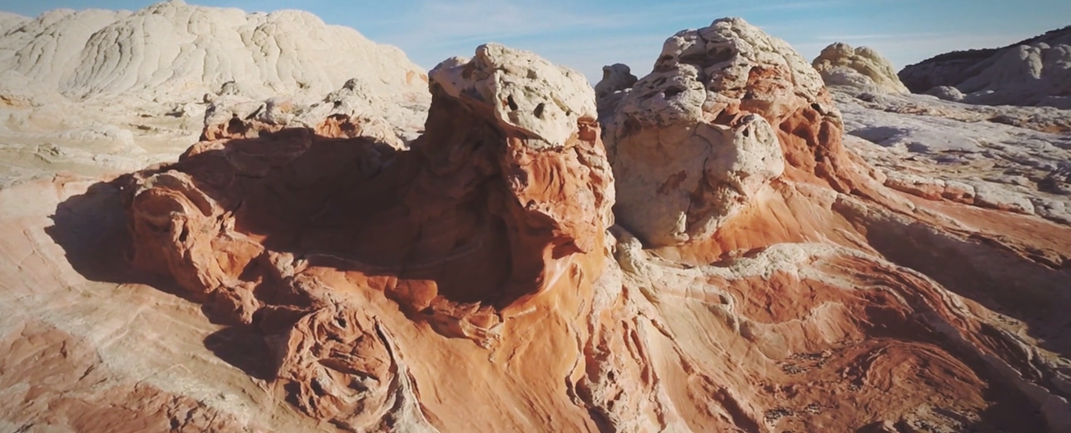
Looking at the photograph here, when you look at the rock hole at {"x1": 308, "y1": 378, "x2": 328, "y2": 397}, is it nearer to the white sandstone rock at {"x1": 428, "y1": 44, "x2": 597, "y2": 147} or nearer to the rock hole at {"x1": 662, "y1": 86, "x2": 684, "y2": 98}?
the white sandstone rock at {"x1": 428, "y1": 44, "x2": 597, "y2": 147}

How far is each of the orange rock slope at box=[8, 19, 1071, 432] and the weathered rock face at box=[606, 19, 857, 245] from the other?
0.02 m

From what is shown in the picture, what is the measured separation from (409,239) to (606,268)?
1.34m

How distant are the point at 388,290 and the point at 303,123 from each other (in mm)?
1515

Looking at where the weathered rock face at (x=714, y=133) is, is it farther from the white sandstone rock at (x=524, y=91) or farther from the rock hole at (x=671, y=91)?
the white sandstone rock at (x=524, y=91)

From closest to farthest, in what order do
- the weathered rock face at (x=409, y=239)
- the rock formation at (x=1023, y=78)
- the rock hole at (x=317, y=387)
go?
the rock hole at (x=317, y=387), the weathered rock face at (x=409, y=239), the rock formation at (x=1023, y=78)

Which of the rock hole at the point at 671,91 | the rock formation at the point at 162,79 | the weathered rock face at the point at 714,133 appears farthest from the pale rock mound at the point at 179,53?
the rock hole at the point at 671,91

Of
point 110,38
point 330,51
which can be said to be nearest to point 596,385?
point 110,38

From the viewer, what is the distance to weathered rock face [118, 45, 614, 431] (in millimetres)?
3766

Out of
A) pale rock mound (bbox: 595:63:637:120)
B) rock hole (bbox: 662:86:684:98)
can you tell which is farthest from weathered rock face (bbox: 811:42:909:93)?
rock hole (bbox: 662:86:684:98)

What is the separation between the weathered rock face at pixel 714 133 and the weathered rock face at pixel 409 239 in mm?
1851

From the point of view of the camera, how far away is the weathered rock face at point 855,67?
16891mm

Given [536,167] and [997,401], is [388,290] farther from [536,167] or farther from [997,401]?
[997,401]

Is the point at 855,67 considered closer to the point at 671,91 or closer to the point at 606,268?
the point at 671,91

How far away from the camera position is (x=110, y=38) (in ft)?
49.2
